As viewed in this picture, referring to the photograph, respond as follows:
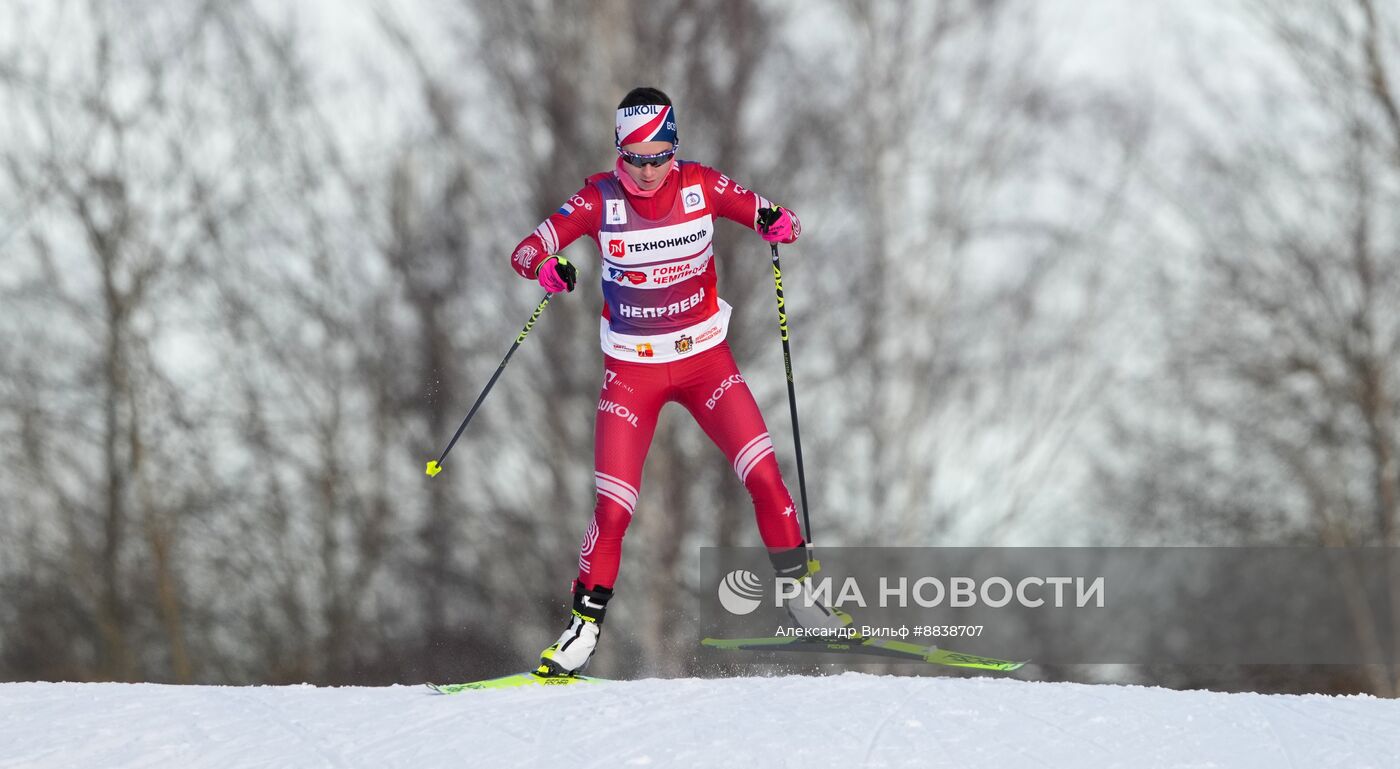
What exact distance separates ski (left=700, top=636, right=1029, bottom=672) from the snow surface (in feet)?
0.39

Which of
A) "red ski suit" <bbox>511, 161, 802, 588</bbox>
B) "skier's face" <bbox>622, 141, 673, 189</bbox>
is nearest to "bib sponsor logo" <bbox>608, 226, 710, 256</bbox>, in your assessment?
"red ski suit" <bbox>511, 161, 802, 588</bbox>

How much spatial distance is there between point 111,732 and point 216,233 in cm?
817

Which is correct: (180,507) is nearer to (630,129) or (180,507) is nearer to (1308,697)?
(630,129)

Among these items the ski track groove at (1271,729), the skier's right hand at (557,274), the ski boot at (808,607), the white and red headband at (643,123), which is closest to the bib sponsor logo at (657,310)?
the skier's right hand at (557,274)

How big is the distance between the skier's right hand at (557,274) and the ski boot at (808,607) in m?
1.41

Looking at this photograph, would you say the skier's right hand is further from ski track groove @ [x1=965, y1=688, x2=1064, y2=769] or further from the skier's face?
ski track groove @ [x1=965, y1=688, x2=1064, y2=769]

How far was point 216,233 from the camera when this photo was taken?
42.5ft

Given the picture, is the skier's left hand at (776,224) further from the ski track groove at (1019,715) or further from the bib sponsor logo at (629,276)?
the ski track groove at (1019,715)

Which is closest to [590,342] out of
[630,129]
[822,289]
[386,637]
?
[822,289]

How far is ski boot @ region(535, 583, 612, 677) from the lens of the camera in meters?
5.95

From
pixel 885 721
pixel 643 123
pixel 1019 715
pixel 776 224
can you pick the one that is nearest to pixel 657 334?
pixel 776 224

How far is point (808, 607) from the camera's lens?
20.0 feet

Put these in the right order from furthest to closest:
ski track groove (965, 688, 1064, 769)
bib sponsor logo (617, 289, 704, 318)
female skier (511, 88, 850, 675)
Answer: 1. bib sponsor logo (617, 289, 704, 318)
2. female skier (511, 88, 850, 675)
3. ski track groove (965, 688, 1064, 769)

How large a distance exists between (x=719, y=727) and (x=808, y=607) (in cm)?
98
